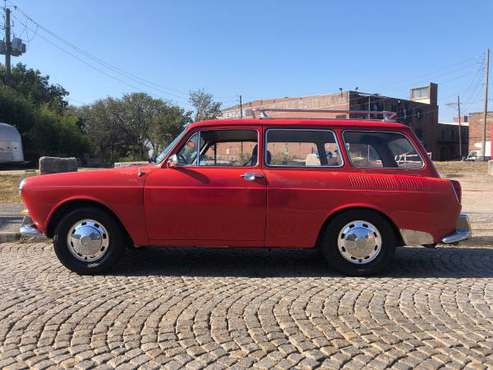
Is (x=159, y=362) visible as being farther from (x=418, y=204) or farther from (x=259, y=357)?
(x=418, y=204)

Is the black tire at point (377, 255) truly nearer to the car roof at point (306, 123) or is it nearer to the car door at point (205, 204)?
the car door at point (205, 204)

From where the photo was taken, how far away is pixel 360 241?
5.70 m

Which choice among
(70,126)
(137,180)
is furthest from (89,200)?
(70,126)

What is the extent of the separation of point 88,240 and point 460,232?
4238mm

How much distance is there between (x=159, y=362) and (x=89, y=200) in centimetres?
278

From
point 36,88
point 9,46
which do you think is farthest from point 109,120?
point 9,46

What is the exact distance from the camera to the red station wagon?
5.66m

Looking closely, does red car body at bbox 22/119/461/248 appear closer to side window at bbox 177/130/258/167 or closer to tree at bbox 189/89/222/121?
side window at bbox 177/130/258/167

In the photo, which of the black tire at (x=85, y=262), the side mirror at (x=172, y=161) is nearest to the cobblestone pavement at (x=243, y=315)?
the black tire at (x=85, y=262)

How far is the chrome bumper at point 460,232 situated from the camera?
5.73 metres

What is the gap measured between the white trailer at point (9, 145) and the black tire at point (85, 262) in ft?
66.6

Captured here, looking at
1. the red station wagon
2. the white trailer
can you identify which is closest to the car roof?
the red station wagon

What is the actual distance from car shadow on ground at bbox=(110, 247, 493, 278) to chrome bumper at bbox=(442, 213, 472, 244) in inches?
18.4

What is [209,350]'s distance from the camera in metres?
3.64
